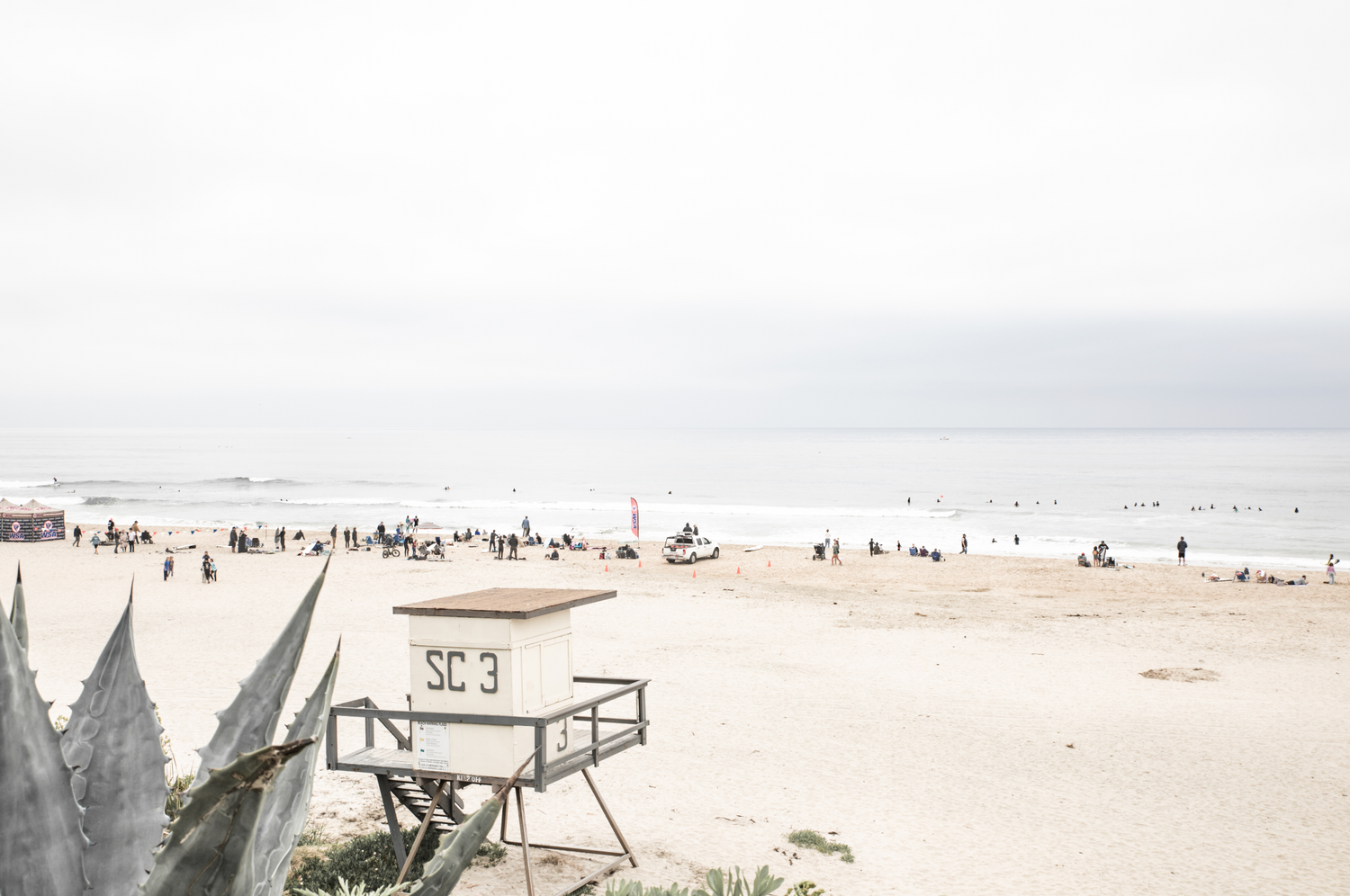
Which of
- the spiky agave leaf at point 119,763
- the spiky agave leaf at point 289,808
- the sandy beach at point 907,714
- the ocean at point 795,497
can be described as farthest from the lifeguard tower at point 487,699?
the ocean at point 795,497

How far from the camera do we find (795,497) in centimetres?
9538

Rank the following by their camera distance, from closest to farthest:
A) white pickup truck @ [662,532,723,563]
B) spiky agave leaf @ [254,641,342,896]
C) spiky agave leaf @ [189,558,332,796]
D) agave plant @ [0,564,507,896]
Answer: agave plant @ [0,564,507,896] → spiky agave leaf @ [254,641,342,896] → spiky agave leaf @ [189,558,332,796] → white pickup truck @ [662,532,723,563]

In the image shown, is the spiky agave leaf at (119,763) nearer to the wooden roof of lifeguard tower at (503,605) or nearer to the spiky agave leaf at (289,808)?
the spiky agave leaf at (289,808)

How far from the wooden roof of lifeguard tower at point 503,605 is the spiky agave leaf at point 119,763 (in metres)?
5.48

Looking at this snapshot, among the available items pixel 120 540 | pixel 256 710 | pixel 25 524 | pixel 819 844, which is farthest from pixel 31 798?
pixel 25 524

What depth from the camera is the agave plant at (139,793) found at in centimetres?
188

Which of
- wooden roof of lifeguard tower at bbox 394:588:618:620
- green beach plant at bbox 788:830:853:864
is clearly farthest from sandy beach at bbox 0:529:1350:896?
wooden roof of lifeguard tower at bbox 394:588:618:620

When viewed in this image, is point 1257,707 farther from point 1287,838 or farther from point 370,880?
point 370,880

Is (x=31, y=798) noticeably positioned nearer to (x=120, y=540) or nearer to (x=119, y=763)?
(x=119, y=763)

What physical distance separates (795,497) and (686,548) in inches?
2077

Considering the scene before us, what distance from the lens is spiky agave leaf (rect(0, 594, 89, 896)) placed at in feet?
7.59

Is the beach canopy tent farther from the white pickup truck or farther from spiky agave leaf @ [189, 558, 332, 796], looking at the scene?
spiky agave leaf @ [189, 558, 332, 796]

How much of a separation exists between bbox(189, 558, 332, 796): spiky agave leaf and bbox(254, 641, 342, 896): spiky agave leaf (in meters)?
0.10

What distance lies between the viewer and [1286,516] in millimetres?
71000
